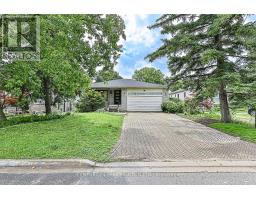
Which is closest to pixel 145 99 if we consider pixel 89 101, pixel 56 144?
pixel 89 101

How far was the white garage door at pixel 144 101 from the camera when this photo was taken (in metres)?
26.9

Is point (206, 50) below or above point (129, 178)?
above

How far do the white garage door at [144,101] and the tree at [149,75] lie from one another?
29.0m

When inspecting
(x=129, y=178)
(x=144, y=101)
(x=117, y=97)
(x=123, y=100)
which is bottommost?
(x=129, y=178)

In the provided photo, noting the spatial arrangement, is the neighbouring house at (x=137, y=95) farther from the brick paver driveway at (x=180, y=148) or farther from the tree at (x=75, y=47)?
the brick paver driveway at (x=180, y=148)

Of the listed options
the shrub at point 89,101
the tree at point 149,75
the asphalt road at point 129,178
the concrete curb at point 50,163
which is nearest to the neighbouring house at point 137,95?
the shrub at point 89,101

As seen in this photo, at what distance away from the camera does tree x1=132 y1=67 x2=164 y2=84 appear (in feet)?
184

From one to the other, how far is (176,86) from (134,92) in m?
11.5

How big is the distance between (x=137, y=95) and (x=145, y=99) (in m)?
0.87

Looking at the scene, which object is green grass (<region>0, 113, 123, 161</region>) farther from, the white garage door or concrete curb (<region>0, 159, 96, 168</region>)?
the white garage door

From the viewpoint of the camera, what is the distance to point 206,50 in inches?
550

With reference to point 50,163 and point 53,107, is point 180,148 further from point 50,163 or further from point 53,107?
point 53,107
